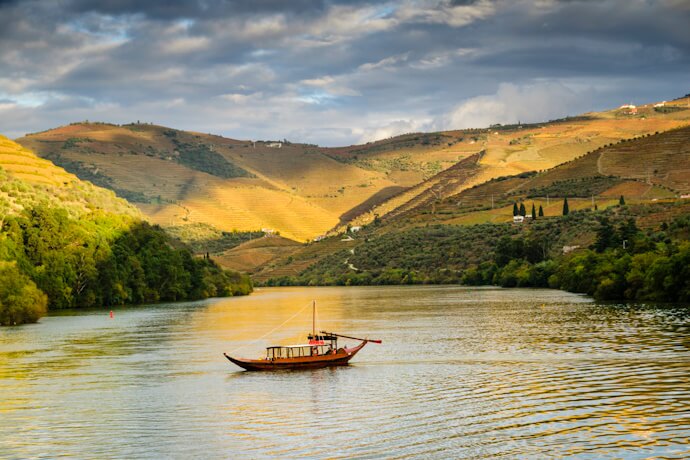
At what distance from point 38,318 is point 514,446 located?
86.9 meters

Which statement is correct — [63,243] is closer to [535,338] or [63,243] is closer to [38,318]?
[38,318]

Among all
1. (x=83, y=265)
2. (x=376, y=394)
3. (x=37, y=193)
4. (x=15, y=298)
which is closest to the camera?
(x=376, y=394)

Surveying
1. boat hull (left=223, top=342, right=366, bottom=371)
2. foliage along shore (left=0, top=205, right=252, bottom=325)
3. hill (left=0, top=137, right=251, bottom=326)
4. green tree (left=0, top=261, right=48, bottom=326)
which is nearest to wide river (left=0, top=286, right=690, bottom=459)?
boat hull (left=223, top=342, right=366, bottom=371)

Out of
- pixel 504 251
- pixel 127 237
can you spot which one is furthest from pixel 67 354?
pixel 504 251

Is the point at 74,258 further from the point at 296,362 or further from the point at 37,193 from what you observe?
the point at 296,362

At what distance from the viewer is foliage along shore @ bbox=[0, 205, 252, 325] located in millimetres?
107375

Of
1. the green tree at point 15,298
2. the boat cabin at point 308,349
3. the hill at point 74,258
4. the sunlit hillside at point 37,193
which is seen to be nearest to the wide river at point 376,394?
the boat cabin at point 308,349

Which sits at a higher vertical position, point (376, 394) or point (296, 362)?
point (296, 362)

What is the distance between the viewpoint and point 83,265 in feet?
450

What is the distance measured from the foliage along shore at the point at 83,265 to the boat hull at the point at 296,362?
48.3m

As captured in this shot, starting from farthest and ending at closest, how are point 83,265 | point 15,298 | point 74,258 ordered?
point 83,265, point 74,258, point 15,298

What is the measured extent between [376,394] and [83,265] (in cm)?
9500

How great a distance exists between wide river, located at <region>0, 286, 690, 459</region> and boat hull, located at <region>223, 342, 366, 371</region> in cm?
122

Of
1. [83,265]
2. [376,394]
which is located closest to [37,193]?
[83,265]
